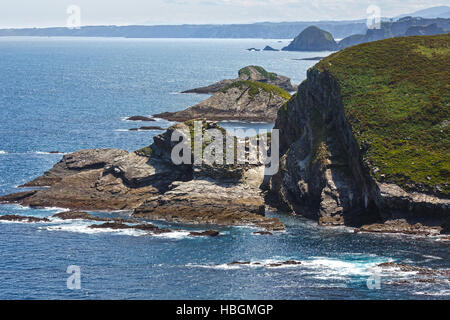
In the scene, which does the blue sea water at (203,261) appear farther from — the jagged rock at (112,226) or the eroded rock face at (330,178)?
the eroded rock face at (330,178)

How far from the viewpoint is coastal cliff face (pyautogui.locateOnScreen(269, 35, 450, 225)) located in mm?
78688

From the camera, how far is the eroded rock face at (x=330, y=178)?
7750 centimetres

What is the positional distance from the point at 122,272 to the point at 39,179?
38495mm

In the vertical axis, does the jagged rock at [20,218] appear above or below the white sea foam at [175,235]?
above

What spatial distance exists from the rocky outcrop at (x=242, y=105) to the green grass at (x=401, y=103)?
5976 centimetres

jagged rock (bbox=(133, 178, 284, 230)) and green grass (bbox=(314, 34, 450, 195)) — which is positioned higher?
Answer: green grass (bbox=(314, 34, 450, 195))

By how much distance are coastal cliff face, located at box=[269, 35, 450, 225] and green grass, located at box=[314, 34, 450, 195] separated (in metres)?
0.12

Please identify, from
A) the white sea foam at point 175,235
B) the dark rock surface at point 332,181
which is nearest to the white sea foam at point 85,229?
the white sea foam at point 175,235

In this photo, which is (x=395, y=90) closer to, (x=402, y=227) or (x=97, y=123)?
(x=402, y=227)

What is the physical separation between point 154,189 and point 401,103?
35.4 metres

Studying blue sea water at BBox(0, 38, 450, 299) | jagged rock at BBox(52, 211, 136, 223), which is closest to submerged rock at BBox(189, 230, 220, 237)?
blue sea water at BBox(0, 38, 450, 299)

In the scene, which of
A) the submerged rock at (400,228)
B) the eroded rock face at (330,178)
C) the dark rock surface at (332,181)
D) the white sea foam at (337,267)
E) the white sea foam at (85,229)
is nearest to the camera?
the white sea foam at (337,267)

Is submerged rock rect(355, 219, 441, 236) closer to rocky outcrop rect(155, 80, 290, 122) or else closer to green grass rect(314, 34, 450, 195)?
green grass rect(314, 34, 450, 195)
